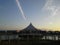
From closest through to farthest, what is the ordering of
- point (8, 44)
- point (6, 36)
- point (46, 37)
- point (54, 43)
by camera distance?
point (8, 44) < point (54, 43) < point (6, 36) < point (46, 37)

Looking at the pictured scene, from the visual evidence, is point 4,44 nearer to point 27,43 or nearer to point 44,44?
point 27,43

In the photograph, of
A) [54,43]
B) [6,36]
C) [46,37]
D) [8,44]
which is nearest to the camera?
[8,44]

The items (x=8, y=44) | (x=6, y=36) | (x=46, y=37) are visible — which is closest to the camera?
(x=8, y=44)

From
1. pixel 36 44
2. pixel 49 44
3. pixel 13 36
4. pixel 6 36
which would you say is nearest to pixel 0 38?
pixel 6 36

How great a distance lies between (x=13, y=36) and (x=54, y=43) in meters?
4.93

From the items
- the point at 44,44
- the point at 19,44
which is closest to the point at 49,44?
the point at 44,44

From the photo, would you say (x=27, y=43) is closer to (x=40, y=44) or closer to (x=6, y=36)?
(x=40, y=44)

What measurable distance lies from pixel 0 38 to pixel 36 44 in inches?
143

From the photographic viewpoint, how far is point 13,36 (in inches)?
717

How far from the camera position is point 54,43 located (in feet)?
51.8

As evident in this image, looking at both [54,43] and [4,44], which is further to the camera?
[54,43]

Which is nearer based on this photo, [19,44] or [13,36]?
[19,44]

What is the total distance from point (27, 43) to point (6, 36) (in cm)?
291

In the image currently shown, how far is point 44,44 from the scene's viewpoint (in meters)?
15.4
